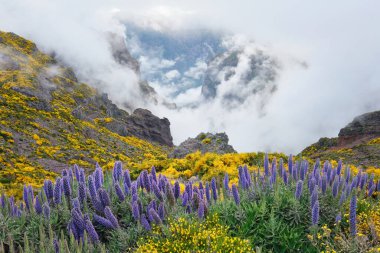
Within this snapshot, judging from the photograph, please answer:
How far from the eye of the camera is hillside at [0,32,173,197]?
46.2m

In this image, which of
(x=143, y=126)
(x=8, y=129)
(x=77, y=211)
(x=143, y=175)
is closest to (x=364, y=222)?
(x=143, y=175)

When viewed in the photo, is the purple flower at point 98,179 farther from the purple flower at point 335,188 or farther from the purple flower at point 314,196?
the purple flower at point 335,188

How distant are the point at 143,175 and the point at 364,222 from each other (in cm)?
405

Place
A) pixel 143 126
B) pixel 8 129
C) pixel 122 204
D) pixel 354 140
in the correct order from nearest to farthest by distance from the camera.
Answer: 1. pixel 122 204
2. pixel 8 129
3. pixel 354 140
4. pixel 143 126

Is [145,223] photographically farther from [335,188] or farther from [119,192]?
[335,188]

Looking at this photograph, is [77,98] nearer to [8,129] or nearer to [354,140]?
[8,129]

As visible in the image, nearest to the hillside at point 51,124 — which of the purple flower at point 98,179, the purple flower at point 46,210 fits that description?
the purple flower at point 98,179

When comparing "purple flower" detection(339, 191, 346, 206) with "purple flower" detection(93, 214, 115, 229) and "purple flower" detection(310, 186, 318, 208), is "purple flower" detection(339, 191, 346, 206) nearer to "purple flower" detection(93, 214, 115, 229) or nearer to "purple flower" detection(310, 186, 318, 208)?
"purple flower" detection(310, 186, 318, 208)

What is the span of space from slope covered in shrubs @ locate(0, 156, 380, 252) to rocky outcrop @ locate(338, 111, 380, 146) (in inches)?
2335

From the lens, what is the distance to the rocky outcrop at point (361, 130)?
204 feet

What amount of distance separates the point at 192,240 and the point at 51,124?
6386 centimetres

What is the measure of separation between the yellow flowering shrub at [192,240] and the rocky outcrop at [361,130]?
199ft

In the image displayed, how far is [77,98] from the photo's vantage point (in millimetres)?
99188

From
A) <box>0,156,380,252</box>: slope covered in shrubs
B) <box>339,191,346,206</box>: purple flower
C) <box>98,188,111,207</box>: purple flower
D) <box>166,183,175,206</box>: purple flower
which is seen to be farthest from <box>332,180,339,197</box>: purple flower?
<box>98,188,111,207</box>: purple flower
